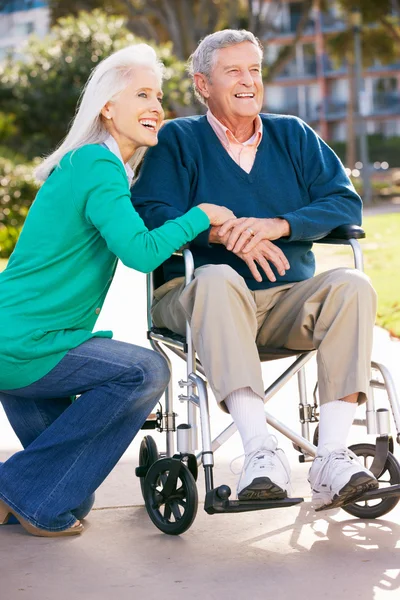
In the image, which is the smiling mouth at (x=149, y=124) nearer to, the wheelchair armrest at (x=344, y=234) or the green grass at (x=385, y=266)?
the wheelchair armrest at (x=344, y=234)

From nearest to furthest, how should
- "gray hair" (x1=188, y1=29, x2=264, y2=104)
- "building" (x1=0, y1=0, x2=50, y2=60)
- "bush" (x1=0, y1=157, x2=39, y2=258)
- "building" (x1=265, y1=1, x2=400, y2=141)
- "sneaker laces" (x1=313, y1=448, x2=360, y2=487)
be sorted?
"sneaker laces" (x1=313, y1=448, x2=360, y2=487) < "gray hair" (x1=188, y1=29, x2=264, y2=104) < "bush" (x1=0, y1=157, x2=39, y2=258) < "building" (x1=0, y1=0, x2=50, y2=60) < "building" (x1=265, y1=1, x2=400, y2=141)

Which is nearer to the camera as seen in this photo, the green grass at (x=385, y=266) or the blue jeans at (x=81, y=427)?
the blue jeans at (x=81, y=427)

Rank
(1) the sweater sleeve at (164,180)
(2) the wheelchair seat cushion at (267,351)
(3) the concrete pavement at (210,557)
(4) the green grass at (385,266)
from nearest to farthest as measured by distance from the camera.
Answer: (3) the concrete pavement at (210,557)
(2) the wheelchair seat cushion at (267,351)
(1) the sweater sleeve at (164,180)
(4) the green grass at (385,266)

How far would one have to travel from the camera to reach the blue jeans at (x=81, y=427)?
143 inches

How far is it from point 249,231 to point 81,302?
0.62 meters

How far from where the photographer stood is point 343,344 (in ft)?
11.7

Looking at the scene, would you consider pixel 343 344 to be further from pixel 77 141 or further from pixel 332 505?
pixel 77 141

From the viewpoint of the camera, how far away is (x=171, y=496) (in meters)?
3.62

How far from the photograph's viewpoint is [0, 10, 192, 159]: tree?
17922 millimetres

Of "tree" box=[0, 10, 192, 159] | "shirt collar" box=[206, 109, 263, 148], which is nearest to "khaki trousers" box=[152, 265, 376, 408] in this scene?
"shirt collar" box=[206, 109, 263, 148]

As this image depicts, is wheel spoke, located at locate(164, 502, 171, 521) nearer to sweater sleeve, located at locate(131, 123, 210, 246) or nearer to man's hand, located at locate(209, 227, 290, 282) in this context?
man's hand, located at locate(209, 227, 290, 282)

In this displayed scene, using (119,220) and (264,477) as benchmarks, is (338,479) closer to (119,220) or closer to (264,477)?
(264,477)

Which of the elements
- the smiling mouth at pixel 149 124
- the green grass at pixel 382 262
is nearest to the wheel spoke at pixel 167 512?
the smiling mouth at pixel 149 124

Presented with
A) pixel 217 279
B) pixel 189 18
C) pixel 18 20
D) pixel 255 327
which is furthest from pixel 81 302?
pixel 18 20
